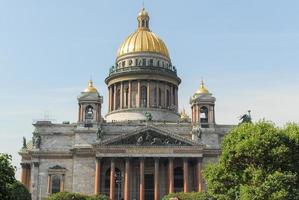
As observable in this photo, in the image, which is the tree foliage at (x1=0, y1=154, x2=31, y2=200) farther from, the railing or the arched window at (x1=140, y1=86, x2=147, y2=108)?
the railing

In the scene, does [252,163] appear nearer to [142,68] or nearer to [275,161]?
[275,161]

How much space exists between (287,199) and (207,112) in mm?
41545

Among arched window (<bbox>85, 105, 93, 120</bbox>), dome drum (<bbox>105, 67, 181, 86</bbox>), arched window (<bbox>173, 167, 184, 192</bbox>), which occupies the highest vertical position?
dome drum (<bbox>105, 67, 181, 86</bbox>)

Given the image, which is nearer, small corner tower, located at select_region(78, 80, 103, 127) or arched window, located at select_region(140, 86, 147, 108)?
small corner tower, located at select_region(78, 80, 103, 127)

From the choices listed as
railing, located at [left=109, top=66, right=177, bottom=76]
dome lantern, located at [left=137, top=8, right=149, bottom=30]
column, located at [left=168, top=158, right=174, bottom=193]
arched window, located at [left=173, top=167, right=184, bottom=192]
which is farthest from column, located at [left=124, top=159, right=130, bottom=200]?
dome lantern, located at [left=137, top=8, right=149, bottom=30]

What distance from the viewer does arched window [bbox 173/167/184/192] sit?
85125 mm

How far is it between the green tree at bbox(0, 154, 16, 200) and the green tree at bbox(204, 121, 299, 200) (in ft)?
71.1

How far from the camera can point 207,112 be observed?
88.1 metres

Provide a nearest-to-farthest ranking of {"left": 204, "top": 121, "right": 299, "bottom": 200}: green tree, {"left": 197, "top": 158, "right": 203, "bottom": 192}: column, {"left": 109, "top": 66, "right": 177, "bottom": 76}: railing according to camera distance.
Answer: {"left": 204, "top": 121, "right": 299, "bottom": 200}: green tree, {"left": 197, "top": 158, "right": 203, "bottom": 192}: column, {"left": 109, "top": 66, "right": 177, "bottom": 76}: railing

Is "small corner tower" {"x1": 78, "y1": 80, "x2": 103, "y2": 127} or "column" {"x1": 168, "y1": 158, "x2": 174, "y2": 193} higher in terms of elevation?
"small corner tower" {"x1": 78, "y1": 80, "x2": 103, "y2": 127}

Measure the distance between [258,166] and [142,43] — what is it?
5487 centimetres

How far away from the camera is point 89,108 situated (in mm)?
88000

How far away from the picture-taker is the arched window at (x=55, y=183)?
83625 millimetres

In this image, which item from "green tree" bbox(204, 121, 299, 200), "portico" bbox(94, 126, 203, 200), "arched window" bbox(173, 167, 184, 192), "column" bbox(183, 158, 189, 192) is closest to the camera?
"green tree" bbox(204, 121, 299, 200)
